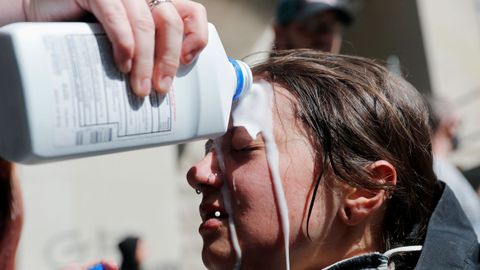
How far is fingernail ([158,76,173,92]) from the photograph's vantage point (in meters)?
1.29

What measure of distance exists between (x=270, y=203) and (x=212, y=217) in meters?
0.15

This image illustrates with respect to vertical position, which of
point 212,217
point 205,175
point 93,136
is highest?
point 93,136

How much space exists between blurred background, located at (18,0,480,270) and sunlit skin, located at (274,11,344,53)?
0.37 meters

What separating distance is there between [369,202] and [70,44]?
916 millimetres

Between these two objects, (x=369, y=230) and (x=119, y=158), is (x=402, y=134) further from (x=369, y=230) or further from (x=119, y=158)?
(x=119, y=158)

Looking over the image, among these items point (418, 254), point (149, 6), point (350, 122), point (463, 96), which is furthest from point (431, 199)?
point (463, 96)

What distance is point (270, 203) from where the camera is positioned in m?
1.74

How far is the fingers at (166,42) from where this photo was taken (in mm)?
1260

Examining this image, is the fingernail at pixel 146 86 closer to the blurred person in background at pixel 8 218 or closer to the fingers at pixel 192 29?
the fingers at pixel 192 29

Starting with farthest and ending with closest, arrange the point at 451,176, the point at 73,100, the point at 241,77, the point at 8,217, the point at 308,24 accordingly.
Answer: the point at 308,24 < the point at 451,176 < the point at 8,217 < the point at 241,77 < the point at 73,100

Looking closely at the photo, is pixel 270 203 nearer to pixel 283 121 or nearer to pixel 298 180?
pixel 298 180

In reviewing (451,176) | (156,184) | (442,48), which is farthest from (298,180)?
(442,48)

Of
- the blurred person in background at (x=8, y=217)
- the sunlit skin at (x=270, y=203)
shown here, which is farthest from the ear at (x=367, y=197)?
the blurred person in background at (x=8, y=217)

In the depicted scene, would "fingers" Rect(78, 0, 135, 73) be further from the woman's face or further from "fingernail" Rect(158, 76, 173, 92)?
the woman's face
